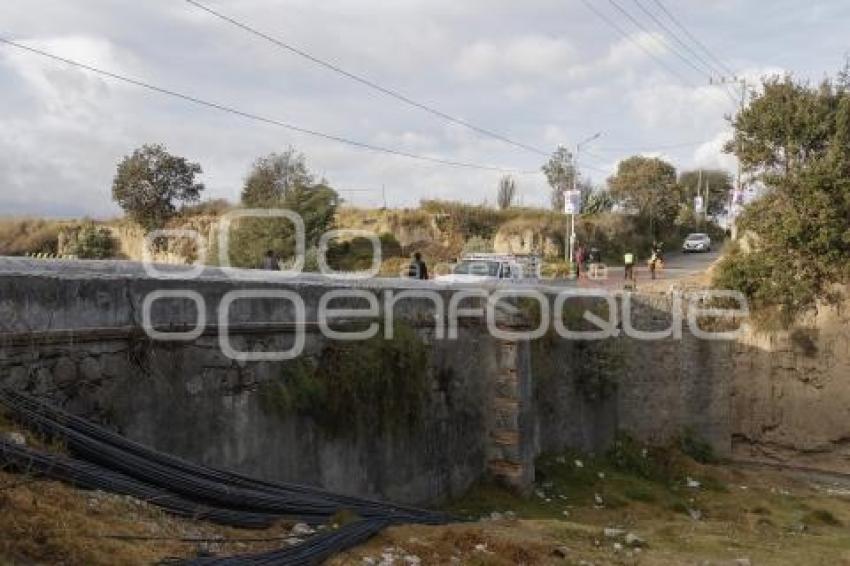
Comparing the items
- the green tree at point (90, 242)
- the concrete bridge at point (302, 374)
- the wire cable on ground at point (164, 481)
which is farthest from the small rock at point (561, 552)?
the green tree at point (90, 242)

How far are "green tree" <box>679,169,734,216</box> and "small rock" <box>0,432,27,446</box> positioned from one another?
7851cm

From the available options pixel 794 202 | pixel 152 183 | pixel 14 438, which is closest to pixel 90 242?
pixel 152 183

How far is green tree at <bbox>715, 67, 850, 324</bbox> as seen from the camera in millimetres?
21641

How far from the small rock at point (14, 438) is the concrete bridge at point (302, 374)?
2.36ft

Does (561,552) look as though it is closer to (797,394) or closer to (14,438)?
(14,438)

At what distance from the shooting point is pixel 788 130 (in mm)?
23391

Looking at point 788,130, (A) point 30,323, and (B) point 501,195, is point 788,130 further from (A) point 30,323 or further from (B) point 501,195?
(B) point 501,195

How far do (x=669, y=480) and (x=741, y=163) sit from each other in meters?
11.3

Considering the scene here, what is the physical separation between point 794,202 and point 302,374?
17187mm

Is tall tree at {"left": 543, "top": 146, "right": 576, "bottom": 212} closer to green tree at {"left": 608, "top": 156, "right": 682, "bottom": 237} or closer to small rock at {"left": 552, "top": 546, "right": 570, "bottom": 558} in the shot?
green tree at {"left": 608, "top": 156, "right": 682, "bottom": 237}

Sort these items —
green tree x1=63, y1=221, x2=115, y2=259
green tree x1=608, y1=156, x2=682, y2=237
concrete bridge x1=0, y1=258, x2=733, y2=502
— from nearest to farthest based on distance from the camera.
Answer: concrete bridge x1=0, y1=258, x2=733, y2=502 < green tree x1=63, y1=221, x2=115, y2=259 < green tree x1=608, y1=156, x2=682, y2=237

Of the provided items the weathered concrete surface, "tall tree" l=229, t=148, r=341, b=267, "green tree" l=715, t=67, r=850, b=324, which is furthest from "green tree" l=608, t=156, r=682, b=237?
the weathered concrete surface

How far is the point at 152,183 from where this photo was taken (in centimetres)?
4081

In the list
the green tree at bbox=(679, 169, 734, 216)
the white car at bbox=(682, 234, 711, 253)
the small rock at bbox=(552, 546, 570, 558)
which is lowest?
the small rock at bbox=(552, 546, 570, 558)
